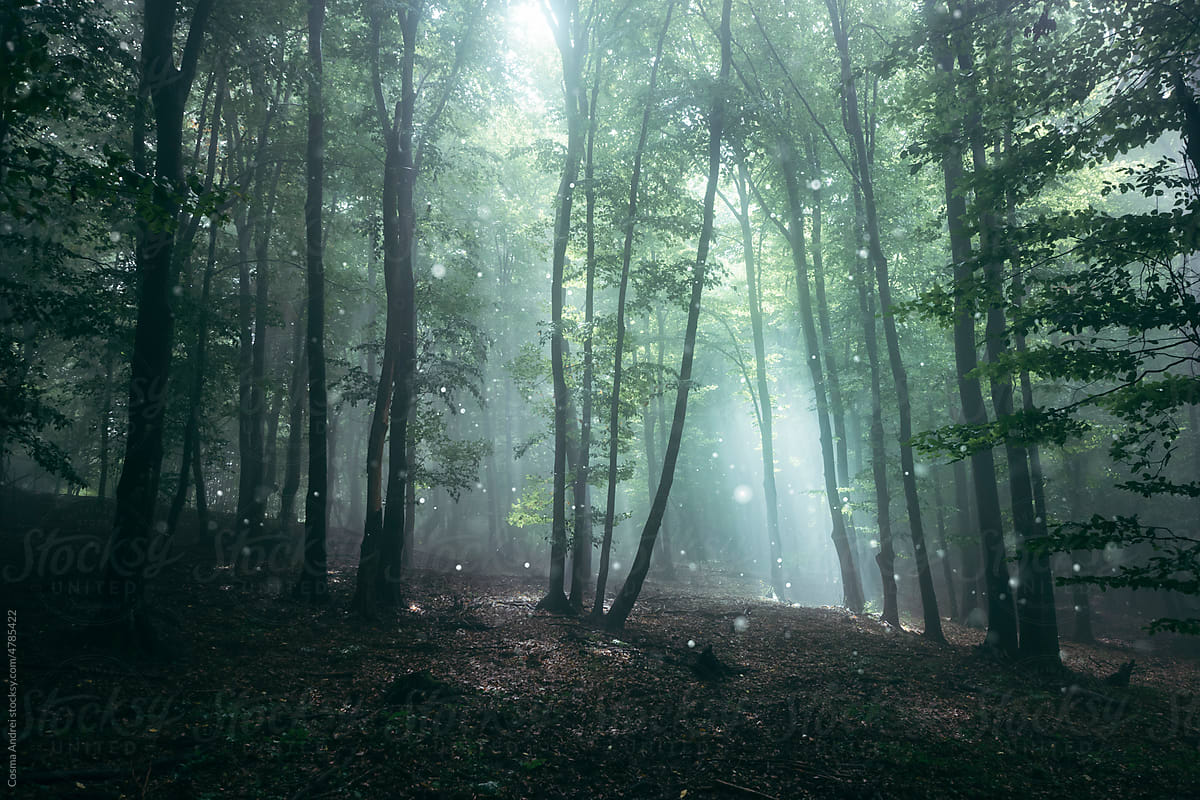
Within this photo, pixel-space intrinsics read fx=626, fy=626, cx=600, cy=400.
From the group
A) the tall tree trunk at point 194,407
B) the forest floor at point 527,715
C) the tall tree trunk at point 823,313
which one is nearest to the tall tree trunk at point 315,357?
the forest floor at point 527,715

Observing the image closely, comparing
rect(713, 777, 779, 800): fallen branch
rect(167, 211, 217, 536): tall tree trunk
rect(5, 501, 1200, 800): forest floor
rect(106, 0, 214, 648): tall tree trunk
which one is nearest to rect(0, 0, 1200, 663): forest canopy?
rect(106, 0, 214, 648): tall tree trunk

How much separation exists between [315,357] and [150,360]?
404 cm

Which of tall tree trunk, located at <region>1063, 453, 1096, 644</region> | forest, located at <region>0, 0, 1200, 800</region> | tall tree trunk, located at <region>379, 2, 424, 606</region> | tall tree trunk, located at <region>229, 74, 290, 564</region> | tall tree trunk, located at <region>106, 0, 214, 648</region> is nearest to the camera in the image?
forest, located at <region>0, 0, 1200, 800</region>

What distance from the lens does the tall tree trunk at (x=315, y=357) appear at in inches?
472

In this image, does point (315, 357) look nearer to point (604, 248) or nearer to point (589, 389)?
point (589, 389)

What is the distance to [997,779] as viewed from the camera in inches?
263

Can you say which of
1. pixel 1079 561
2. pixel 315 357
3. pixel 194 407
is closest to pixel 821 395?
pixel 1079 561

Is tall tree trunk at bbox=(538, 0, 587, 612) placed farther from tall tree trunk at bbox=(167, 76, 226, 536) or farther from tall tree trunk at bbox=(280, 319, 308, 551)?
tall tree trunk at bbox=(167, 76, 226, 536)

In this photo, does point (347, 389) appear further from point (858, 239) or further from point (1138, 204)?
point (1138, 204)

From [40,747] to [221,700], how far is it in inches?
68.5

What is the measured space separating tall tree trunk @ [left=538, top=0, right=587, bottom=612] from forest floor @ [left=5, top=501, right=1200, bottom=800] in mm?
2314

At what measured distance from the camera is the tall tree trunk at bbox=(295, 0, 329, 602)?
11977 millimetres

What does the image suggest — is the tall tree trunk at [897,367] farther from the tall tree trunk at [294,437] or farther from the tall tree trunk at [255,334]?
the tall tree trunk at [294,437]

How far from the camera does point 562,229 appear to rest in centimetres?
1481
